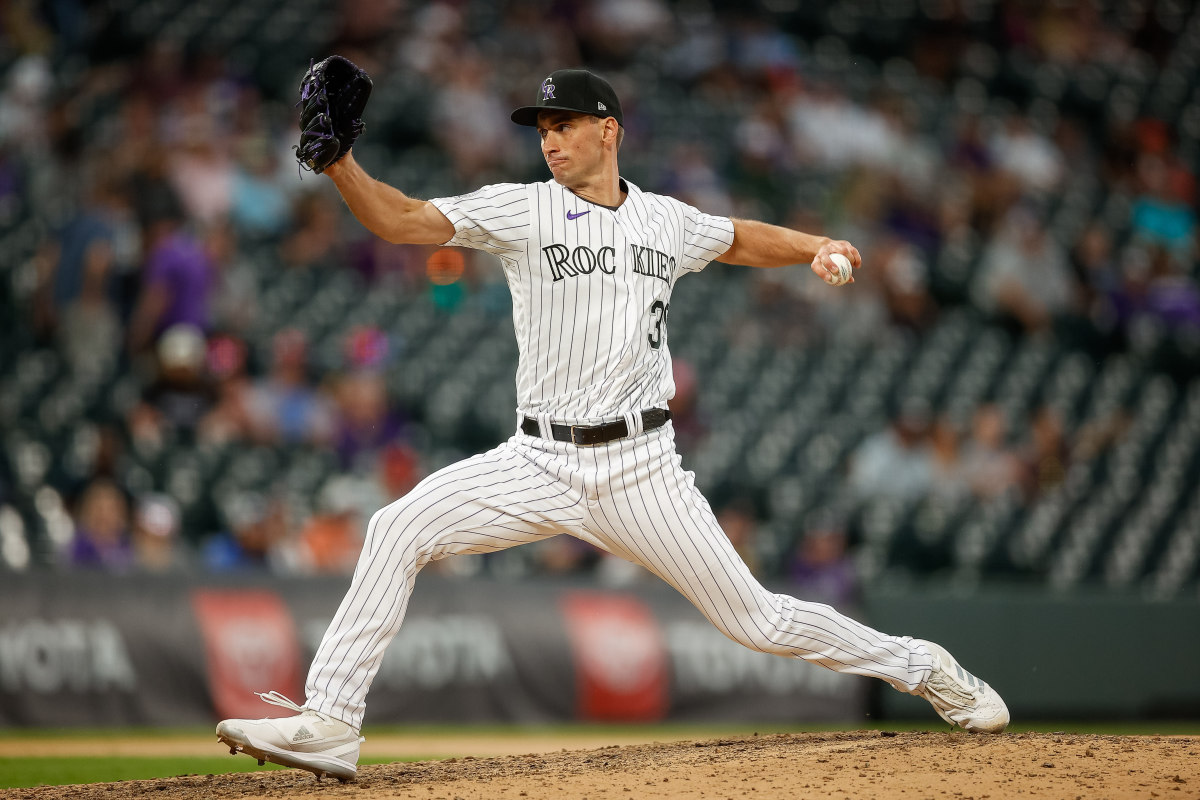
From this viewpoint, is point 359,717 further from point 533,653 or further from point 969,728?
point 533,653

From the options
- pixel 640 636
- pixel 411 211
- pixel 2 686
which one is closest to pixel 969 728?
pixel 411 211

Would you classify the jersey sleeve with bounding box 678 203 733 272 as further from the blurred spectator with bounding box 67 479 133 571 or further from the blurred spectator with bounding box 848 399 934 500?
the blurred spectator with bounding box 848 399 934 500

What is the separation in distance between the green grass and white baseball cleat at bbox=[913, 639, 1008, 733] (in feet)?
3.60

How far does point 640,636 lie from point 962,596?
1993mm

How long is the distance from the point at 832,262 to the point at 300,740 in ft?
6.80

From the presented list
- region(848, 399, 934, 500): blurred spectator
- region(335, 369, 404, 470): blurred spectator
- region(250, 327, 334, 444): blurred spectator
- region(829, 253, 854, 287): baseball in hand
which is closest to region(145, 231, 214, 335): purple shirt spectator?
region(250, 327, 334, 444): blurred spectator

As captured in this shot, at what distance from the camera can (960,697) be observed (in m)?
4.52

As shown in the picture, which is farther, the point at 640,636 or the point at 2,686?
the point at 640,636

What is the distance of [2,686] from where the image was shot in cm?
679

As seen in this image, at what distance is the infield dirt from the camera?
151 inches

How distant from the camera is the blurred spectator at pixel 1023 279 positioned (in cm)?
1178

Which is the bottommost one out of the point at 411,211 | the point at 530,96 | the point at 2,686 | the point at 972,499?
the point at 2,686

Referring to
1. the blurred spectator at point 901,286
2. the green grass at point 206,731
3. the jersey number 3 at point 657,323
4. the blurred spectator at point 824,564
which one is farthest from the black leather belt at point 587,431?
the blurred spectator at point 901,286

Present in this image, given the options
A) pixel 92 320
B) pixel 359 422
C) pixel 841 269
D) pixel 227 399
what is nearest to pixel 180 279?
pixel 92 320
